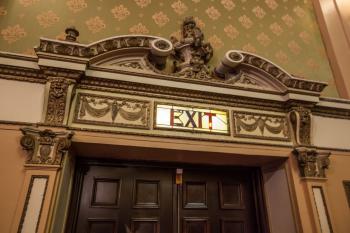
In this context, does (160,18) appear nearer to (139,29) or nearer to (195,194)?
(139,29)

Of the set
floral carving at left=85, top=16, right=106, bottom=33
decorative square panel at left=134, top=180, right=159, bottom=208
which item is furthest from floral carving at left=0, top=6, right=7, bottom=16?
decorative square panel at left=134, top=180, right=159, bottom=208

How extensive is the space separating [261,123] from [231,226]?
997 millimetres

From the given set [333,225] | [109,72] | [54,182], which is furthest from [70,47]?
[333,225]

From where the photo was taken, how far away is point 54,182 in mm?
1672

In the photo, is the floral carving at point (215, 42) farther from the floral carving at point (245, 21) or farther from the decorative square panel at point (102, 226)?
the decorative square panel at point (102, 226)

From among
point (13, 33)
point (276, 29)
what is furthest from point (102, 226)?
point (276, 29)

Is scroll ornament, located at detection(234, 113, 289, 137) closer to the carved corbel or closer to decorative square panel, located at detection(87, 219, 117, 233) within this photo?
the carved corbel

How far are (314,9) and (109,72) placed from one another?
3.06 metres

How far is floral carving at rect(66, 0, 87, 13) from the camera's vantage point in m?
2.46

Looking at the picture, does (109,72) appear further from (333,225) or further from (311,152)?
(333,225)

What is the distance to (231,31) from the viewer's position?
9.42 feet

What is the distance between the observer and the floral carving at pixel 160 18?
2.66 metres

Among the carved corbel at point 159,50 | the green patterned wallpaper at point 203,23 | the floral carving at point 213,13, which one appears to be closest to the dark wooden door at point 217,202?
the carved corbel at point 159,50

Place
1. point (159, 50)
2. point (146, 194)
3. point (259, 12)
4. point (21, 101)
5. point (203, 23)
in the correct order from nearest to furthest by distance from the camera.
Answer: point (21, 101) < point (159, 50) < point (146, 194) < point (203, 23) < point (259, 12)
